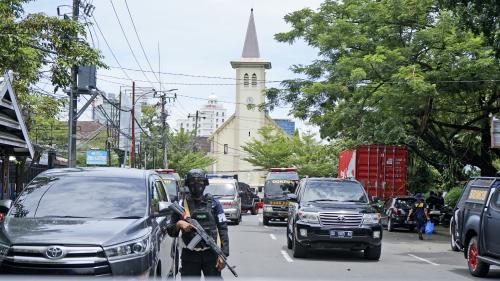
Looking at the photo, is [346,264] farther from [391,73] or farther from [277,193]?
[277,193]

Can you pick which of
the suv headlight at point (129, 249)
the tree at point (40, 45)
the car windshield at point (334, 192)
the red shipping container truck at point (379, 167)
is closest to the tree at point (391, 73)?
the red shipping container truck at point (379, 167)


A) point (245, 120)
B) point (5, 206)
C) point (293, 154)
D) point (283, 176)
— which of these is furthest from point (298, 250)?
point (245, 120)

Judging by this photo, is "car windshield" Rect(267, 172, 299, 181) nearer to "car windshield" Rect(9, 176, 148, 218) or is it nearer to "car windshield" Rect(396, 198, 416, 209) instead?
"car windshield" Rect(396, 198, 416, 209)

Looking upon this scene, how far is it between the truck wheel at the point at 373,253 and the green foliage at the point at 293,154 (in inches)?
2265

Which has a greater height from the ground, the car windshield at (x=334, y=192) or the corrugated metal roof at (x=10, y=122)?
the corrugated metal roof at (x=10, y=122)

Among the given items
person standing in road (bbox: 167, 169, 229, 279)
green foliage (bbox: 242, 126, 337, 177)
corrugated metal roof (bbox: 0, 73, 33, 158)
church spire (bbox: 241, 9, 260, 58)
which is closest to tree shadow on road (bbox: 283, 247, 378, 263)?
corrugated metal roof (bbox: 0, 73, 33, 158)

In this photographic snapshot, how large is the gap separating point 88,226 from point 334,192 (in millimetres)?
9331

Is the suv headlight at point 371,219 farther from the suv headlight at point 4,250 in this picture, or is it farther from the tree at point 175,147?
the tree at point 175,147

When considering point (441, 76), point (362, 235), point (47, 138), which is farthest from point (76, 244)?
point (47, 138)

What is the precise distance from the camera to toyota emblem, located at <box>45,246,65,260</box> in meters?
6.29

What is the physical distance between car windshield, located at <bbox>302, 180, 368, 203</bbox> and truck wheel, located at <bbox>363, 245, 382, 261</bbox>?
1167 mm

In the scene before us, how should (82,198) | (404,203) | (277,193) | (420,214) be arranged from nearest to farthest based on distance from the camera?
(82,198) → (420,214) → (404,203) → (277,193)

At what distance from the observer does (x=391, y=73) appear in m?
22.6

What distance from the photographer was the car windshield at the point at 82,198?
7488 millimetres
